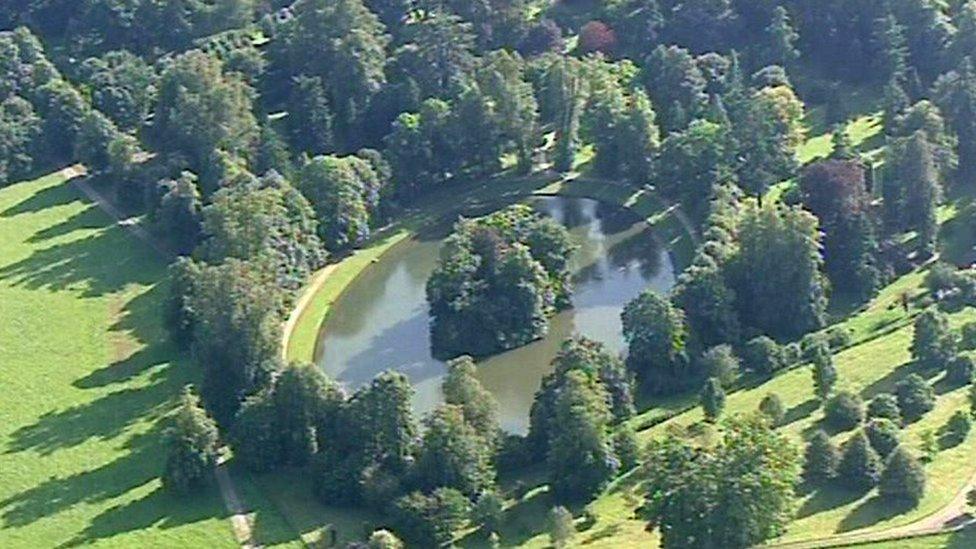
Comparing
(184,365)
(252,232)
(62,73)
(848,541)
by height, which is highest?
(62,73)

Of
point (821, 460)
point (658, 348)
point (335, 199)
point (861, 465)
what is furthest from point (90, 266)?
point (861, 465)

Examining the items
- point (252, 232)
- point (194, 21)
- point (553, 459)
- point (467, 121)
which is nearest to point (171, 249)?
point (252, 232)

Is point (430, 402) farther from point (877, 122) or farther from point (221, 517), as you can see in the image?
point (877, 122)

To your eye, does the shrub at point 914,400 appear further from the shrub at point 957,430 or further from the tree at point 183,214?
the tree at point 183,214

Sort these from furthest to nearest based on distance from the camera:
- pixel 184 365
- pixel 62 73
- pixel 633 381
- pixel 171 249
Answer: pixel 62 73, pixel 171 249, pixel 184 365, pixel 633 381

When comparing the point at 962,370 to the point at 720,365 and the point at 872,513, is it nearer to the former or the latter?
the point at 720,365

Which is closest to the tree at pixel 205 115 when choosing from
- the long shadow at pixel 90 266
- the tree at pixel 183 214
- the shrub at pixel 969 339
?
the tree at pixel 183 214

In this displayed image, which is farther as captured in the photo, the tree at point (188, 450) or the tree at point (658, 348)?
the tree at point (658, 348)
